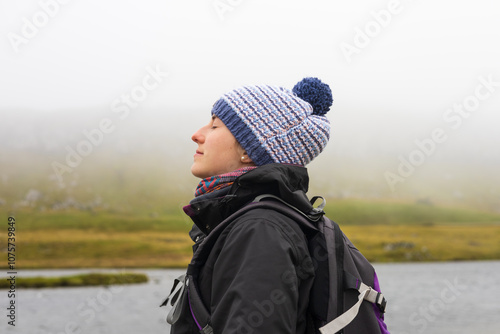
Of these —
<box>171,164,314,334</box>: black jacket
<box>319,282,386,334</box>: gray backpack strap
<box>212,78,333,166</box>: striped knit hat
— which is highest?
<box>212,78,333,166</box>: striped knit hat

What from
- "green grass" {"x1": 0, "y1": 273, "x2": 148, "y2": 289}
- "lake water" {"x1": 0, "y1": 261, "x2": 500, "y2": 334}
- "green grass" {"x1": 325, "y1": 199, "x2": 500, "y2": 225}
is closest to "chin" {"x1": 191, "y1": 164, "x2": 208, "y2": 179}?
"lake water" {"x1": 0, "y1": 261, "x2": 500, "y2": 334}

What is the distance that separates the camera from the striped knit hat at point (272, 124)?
10.3 ft

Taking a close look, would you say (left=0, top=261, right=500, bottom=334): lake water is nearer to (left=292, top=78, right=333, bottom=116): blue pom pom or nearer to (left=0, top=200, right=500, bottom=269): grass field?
(left=0, top=200, right=500, bottom=269): grass field

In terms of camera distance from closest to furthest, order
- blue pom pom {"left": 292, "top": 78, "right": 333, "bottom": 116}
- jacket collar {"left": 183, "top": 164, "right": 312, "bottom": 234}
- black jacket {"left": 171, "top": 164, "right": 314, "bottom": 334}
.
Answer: black jacket {"left": 171, "top": 164, "right": 314, "bottom": 334}
jacket collar {"left": 183, "top": 164, "right": 312, "bottom": 234}
blue pom pom {"left": 292, "top": 78, "right": 333, "bottom": 116}

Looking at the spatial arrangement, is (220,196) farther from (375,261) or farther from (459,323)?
(375,261)

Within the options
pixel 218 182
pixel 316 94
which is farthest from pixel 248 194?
pixel 316 94

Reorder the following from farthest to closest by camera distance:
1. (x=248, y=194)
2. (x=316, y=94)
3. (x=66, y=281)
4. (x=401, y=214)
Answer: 1. (x=401, y=214)
2. (x=66, y=281)
3. (x=316, y=94)
4. (x=248, y=194)

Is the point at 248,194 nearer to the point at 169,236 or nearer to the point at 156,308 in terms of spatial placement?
the point at 156,308

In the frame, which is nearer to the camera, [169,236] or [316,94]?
[316,94]

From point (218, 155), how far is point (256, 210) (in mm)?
613

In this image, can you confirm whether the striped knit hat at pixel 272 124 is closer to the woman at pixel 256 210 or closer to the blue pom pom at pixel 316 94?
the woman at pixel 256 210

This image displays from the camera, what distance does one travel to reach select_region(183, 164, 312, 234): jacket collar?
111 inches

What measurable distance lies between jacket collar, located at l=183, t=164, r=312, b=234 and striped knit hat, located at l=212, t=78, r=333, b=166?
0.20 metres

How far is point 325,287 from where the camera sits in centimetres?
273
